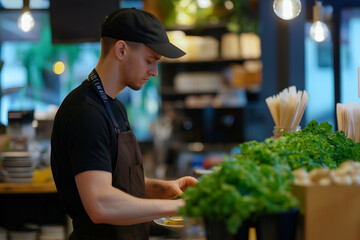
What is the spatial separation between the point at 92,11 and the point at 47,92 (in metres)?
3.08

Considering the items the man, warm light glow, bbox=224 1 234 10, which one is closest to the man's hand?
the man

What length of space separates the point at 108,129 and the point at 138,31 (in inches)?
17.4

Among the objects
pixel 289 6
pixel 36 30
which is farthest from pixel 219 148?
pixel 289 6

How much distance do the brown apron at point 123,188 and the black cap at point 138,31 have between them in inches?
9.0

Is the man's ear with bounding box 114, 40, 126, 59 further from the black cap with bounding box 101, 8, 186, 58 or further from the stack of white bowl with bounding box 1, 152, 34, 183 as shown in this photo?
the stack of white bowl with bounding box 1, 152, 34, 183

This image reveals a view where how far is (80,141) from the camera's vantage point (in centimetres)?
→ 192

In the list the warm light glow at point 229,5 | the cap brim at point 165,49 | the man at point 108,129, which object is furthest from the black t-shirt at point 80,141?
the warm light glow at point 229,5

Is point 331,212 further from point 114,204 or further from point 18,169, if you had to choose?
point 18,169

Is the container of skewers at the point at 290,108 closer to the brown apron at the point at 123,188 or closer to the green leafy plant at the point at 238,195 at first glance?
the brown apron at the point at 123,188

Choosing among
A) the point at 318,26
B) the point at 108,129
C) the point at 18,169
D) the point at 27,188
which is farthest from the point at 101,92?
the point at 18,169

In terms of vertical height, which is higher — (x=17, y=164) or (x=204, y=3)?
(x=204, y=3)

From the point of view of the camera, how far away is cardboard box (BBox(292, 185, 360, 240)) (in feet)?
4.81

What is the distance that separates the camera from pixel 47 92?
6828 millimetres

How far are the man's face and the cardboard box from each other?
97 centimetres
